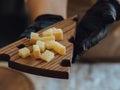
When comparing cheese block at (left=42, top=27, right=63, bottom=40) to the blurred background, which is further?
the blurred background

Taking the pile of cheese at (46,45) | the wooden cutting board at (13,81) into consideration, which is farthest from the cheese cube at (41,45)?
the wooden cutting board at (13,81)

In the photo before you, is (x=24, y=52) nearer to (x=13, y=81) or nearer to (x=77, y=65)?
(x=13, y=81)

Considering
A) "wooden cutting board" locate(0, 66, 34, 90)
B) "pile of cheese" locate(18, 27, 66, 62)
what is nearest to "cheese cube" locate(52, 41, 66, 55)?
"pile of cheese" locate(18, 27, 66, 62)

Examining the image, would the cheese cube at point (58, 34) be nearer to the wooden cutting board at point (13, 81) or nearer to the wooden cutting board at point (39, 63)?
the wooden cutting board at point (39, 63)

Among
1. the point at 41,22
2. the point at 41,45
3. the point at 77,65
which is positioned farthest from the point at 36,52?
the point at 77,65

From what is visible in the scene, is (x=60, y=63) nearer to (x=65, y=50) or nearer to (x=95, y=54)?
(x=65, y=50)

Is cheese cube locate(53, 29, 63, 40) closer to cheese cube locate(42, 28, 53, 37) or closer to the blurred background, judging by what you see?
cheese cube locate(42, 28, 53, 37)

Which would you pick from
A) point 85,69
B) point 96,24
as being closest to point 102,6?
point 96,24

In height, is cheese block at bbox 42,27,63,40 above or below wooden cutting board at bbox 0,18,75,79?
above
